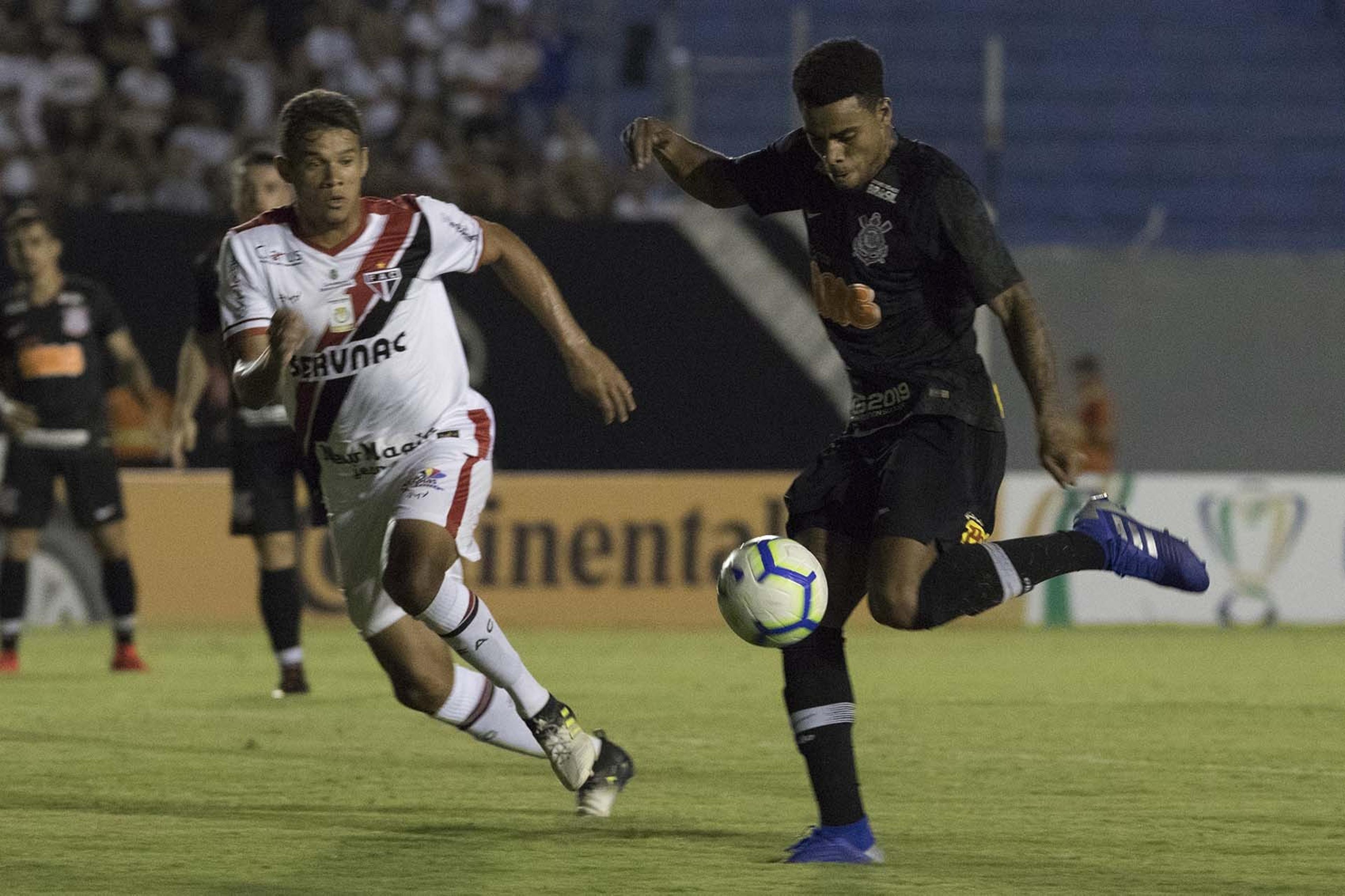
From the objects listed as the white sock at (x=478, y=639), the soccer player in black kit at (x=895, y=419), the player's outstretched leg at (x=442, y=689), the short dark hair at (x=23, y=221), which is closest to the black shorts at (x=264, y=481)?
the short dark hair at (x=23, y=221)

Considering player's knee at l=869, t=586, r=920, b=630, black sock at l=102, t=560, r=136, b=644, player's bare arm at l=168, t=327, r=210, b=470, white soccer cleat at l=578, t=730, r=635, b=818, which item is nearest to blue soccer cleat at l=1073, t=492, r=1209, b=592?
player's knee at l=869, t=586, r=920, b=630

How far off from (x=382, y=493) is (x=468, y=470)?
270mm

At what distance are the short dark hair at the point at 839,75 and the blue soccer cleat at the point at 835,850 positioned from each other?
73.6 inches

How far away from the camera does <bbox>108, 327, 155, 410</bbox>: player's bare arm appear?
38.3ft

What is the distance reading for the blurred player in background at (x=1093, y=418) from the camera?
16688mm

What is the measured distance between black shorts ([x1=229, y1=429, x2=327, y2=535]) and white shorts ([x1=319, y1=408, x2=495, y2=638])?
11.7 feet

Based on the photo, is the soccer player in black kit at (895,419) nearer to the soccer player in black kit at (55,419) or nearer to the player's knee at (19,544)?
the soccer player in black kit at (55,419)

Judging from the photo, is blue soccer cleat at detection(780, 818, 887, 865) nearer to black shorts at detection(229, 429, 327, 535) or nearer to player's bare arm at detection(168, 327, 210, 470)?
black shorts at detection(229, 429, 327, 535)

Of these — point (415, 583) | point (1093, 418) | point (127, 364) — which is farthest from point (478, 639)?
point (1093, 418)

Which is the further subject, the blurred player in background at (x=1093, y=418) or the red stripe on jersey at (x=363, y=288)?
the blurred player in background at (x=1093, y=418)

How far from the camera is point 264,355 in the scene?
5.83 metres

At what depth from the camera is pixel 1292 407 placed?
17.2 meters

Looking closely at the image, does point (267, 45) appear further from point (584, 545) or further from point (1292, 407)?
point (1292, 407)

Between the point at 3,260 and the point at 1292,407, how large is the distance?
983 cm
